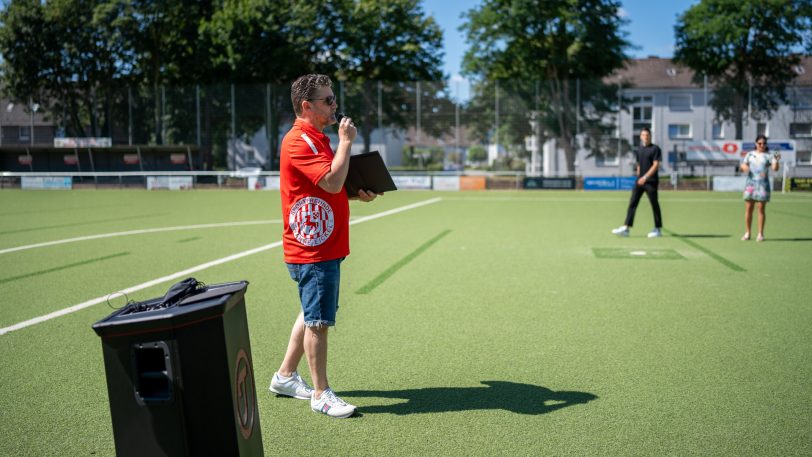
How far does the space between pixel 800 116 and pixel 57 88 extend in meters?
48.0

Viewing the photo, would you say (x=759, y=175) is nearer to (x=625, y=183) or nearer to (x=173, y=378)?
(x=173, y=378)

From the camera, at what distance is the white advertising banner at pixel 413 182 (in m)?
34.4

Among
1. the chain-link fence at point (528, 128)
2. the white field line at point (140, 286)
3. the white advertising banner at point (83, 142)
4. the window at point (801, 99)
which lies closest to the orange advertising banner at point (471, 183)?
the chain-link fence at point (528, 128)

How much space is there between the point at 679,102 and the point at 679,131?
29.0ft

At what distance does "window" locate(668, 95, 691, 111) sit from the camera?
47834mm

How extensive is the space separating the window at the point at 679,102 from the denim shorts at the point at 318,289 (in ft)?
150

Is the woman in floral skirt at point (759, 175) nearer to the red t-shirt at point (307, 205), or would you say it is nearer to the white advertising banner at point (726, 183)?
the red t-shirt at point (307, 205)

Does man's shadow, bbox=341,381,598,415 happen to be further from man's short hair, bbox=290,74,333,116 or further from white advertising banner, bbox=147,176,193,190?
white advertising banner, bbox=147,176,193,190

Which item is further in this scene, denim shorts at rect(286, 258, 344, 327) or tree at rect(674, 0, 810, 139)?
tree at rect(674, 0, 810, 139)

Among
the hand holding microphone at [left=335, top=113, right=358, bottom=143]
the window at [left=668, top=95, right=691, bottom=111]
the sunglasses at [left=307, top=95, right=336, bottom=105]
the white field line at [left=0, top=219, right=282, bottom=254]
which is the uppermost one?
the window at [left=668, top=95, right=691, bottom=111]

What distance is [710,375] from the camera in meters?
4.65

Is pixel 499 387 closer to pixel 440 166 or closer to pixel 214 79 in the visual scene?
pixel 440 166

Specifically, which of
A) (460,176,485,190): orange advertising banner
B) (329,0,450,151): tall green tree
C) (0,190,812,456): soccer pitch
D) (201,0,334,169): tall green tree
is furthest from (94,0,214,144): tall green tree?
(0,190,812,456): soccer pitch

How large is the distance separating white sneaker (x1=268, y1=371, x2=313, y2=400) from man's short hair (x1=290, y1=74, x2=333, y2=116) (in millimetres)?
1622
